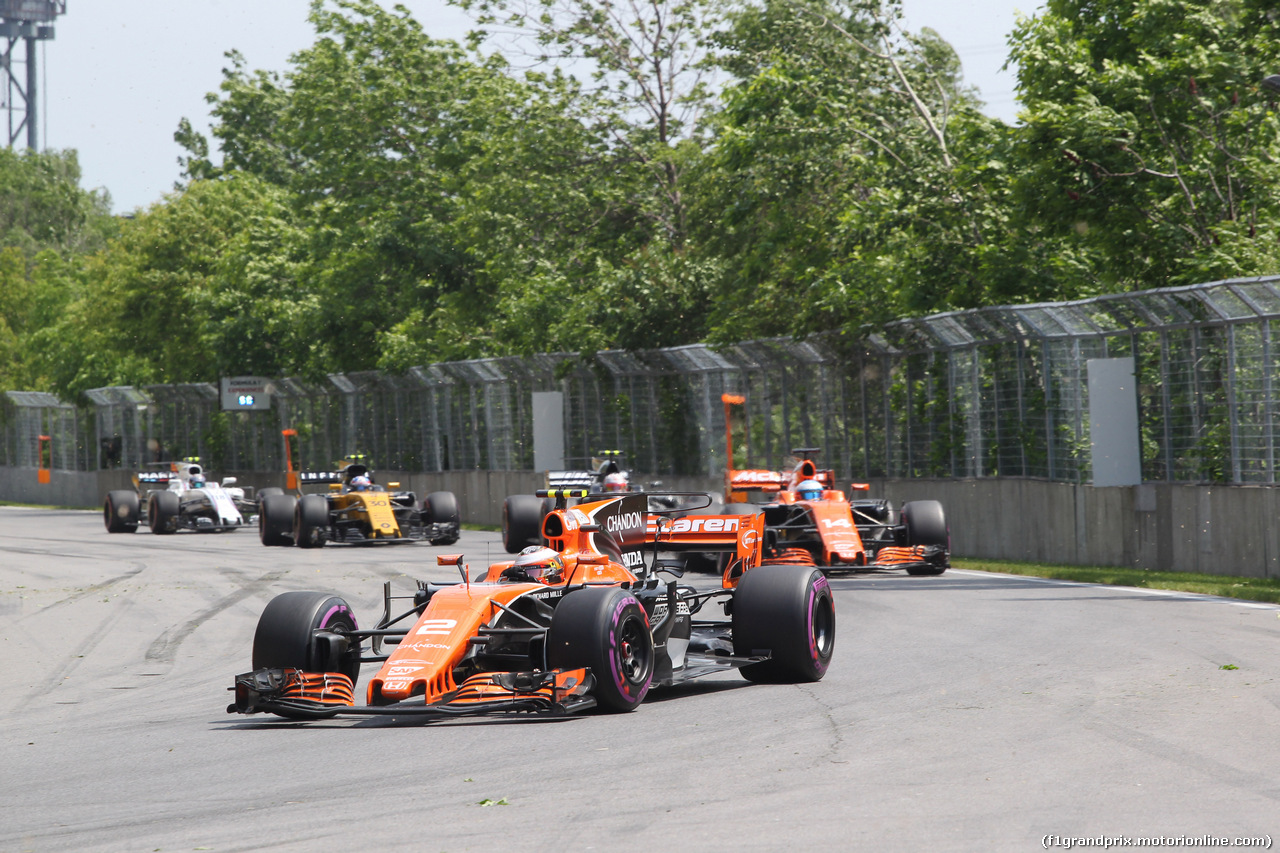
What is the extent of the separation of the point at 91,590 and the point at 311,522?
267 inches

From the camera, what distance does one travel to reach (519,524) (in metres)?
23.2

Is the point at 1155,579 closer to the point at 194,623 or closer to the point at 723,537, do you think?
the point at 723,537

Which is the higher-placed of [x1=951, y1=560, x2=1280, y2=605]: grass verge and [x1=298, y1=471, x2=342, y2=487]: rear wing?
[x1=298, y1=471, x2=342, y2=487]: rear wing

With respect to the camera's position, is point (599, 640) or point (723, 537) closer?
point (599, 640)

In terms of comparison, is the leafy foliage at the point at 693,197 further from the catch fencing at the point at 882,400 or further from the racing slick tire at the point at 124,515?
the racing slick tire at the point at 124,515

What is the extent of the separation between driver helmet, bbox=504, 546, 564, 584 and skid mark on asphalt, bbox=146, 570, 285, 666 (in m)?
3.88

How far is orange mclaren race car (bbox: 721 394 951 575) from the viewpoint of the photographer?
703 inches

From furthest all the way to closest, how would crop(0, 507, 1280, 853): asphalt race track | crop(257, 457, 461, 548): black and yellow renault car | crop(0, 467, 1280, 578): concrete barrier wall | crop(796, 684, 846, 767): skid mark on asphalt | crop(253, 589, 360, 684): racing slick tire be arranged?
crop(257, 457, 461, 548): black and yellow renault car, crop(0, 467, 1280, 578): concrete barrier wall, crop(253, 589, 360, 684): racing slick tire, crop(796, 684, 846, 767): skid mark on asphalt, crop(0, 507, 1280, 853): asphalt race track

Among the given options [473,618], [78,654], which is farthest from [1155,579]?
[78,654]

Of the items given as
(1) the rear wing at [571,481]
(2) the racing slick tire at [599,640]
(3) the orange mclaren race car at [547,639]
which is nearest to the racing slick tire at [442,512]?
(1) the rear wing at [571,481]

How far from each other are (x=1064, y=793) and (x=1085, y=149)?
14902 mm

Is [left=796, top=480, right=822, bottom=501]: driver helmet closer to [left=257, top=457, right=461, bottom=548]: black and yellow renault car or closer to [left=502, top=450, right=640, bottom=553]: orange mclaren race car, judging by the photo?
[left=502, top=450, right=640, bottom=553]: orange mclaren race car

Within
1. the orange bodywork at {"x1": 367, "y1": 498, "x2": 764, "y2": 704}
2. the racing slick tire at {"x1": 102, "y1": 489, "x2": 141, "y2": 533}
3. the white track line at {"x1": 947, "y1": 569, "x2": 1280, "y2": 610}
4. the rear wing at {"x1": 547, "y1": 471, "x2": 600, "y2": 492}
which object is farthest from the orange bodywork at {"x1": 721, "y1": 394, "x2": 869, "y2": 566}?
the racing slick tire at {"x1": 102, "y1": 489, "x2": 141, "y2": 533}

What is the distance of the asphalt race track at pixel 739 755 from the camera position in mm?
6133
